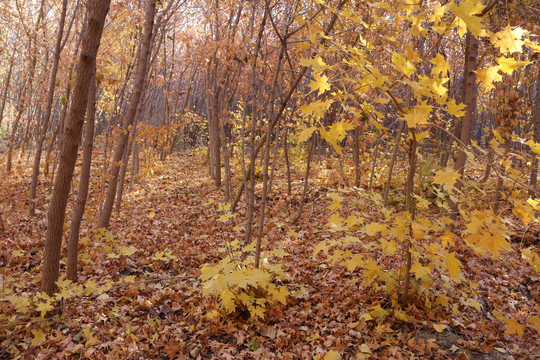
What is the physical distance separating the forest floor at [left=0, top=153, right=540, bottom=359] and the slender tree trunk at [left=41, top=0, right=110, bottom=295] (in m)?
0.74

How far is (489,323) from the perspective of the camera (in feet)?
10.5

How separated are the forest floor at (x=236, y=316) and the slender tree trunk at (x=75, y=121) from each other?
739 millimetres

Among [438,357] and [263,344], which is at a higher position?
[438,357]

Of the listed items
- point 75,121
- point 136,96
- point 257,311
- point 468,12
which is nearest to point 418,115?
point 468,12

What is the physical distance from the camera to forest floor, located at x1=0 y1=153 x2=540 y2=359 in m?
2.89

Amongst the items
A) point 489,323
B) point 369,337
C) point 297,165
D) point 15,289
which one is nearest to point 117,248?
point 15,289

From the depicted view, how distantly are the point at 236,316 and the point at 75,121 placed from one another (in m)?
2.28

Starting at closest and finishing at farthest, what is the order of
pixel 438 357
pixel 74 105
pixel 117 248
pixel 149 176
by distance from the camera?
pixel 438 357 → pixel 74 105 → pixel 117 248 → pixel 149 176

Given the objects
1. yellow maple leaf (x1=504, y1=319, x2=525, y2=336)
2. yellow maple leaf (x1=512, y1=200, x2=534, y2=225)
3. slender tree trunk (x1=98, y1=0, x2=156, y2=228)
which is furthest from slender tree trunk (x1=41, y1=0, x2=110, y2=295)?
yellow maple leaf (x1=504, y1=319, x2=525, y2=336)

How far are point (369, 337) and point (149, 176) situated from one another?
976 centimetres

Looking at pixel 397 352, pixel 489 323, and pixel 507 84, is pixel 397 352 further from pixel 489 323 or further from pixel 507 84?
pixel 507 84

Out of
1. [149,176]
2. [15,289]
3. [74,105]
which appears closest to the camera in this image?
[74,105]

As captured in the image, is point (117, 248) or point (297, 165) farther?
point (297, 165)

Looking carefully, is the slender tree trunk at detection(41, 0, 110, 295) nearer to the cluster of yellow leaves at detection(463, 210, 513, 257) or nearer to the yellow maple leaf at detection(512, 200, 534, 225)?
the cluster of yellow leaves at detection(463, 210, 513, 257)
